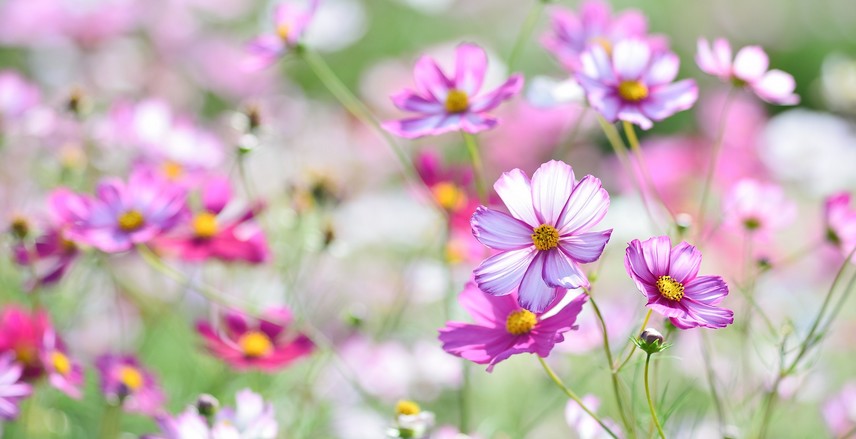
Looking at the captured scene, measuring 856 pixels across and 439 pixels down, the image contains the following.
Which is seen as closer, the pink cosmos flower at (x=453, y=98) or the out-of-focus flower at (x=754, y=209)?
the pink cosmos flower at (x=453, y=98)

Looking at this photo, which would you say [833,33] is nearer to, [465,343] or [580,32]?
[580,32]

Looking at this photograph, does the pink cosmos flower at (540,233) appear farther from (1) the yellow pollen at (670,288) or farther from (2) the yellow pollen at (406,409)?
(2) the yellow pollen at (406,409)

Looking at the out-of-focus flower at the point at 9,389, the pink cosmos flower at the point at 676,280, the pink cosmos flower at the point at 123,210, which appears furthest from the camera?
the pink cosmos flower at the point at 123,210

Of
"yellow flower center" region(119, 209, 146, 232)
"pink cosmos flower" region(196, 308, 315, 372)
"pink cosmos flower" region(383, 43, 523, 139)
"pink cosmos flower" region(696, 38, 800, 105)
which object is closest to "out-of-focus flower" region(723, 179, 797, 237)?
"pink cosmos flower" region(696, 38, 800, 105)

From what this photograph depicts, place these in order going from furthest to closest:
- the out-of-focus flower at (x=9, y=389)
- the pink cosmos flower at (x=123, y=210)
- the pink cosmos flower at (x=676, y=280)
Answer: the pink cosmos flower at (x=123, y=210) < the out-of-focus flower at (x=9, y=389) < the pink cosmos flower at (x=676, y=280)

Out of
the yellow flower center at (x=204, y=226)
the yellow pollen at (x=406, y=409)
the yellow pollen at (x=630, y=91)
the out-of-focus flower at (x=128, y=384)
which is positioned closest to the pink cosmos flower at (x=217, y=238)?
the yellow flower center at (x=204, y=226)

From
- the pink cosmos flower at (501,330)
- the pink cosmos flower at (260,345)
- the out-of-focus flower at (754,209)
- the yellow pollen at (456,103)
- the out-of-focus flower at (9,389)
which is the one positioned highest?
the yellow pollen at (456,103)

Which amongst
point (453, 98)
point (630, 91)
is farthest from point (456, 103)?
point (630, 91)
